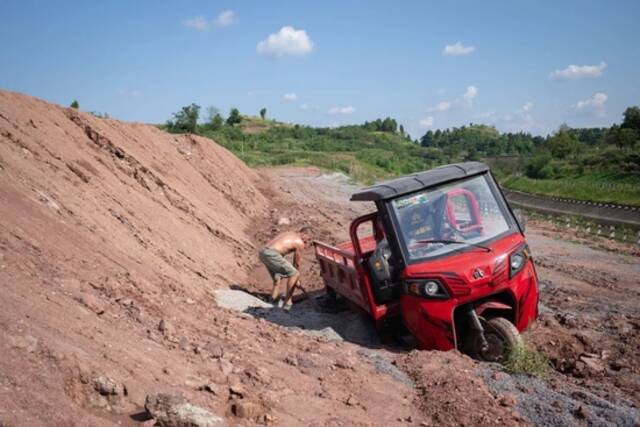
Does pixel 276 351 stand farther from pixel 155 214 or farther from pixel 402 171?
pixel 402 171

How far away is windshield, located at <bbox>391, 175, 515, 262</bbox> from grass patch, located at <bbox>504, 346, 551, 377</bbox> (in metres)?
1.16

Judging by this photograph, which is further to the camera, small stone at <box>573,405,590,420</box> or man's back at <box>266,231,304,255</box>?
man's back at <box>266,231,304,255</box>

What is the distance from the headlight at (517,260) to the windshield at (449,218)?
1.18 feet

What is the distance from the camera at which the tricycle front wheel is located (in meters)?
5.45

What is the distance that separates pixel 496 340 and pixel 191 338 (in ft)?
9.87

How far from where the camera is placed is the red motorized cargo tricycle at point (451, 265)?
5508 mm

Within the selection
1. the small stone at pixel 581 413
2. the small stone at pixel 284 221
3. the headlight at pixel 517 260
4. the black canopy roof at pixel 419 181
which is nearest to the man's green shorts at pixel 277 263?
the black canopy roof at pixel 419 181

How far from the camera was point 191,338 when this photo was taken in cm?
521

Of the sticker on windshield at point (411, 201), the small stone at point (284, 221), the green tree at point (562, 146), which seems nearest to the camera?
the sticker on windshield at point (411, 201)

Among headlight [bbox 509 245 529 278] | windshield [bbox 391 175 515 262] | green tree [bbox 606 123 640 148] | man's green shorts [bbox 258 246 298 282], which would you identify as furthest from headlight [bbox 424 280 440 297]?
green tree [bbox 606 123 640 148]

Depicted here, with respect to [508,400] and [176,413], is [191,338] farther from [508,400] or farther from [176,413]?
[508,400]

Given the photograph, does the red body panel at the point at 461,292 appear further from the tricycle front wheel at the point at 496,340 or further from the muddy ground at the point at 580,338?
the muddy ground at the point at 580,338

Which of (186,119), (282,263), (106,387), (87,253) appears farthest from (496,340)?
(186,119)

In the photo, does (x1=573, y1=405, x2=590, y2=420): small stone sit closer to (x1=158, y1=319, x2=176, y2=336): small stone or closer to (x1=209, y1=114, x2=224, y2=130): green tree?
(x1=158, y1=319, x2=176, y2=336): small stone
